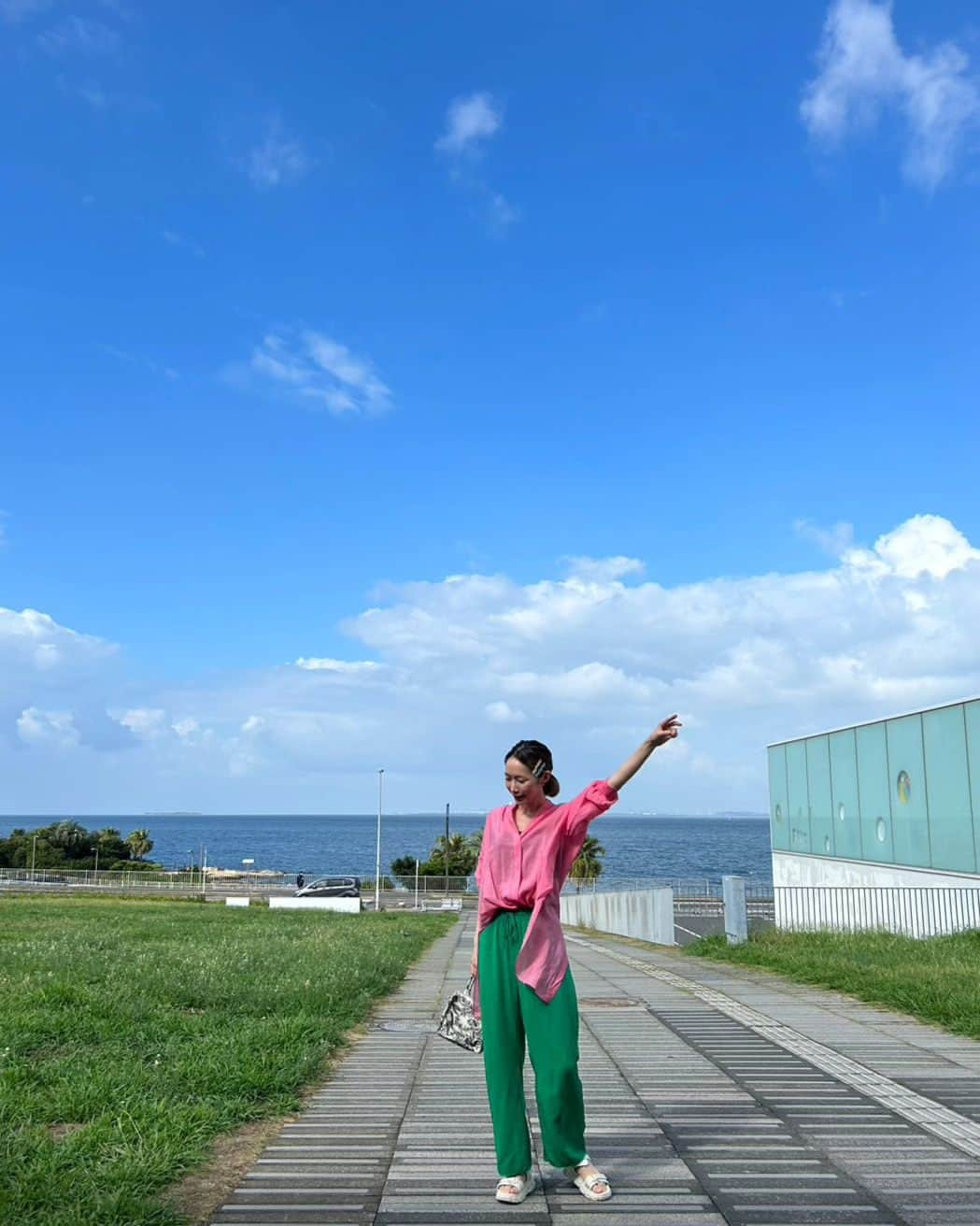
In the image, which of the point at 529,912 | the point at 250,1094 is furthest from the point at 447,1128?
the point at 529,912

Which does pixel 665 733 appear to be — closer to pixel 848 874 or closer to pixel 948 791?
pixel 948 791

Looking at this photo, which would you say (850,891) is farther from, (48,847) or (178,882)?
(48,847)

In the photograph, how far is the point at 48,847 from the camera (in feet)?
306

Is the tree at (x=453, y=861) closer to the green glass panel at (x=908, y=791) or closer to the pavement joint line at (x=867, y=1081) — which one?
the green glass panel at (x=908, y=791)

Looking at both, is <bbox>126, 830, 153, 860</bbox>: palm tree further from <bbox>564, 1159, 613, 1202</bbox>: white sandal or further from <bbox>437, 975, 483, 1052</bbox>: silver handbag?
<bbox>564, 1159, 613, 1202</bbox>: white sandal

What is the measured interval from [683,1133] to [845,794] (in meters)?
23.1

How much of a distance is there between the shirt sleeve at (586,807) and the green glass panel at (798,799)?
27.0 m

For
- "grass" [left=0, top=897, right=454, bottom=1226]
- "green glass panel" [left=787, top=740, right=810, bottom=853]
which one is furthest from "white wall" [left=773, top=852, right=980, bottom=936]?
"grass" [left=0, top=897, right=454, bottom=1226]

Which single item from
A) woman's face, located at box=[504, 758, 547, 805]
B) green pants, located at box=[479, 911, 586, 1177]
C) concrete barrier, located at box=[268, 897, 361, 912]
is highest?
woman's face, located at box=[504, 758, 547, 805]

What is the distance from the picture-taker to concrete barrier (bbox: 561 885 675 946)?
21.9m

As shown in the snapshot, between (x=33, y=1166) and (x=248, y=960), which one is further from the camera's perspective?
(x=248, y=960)

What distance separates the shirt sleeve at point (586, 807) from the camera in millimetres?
4203

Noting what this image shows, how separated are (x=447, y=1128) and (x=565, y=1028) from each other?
1.39m

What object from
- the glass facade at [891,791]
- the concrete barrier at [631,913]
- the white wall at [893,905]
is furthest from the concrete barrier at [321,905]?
the white wall at [893,905]
